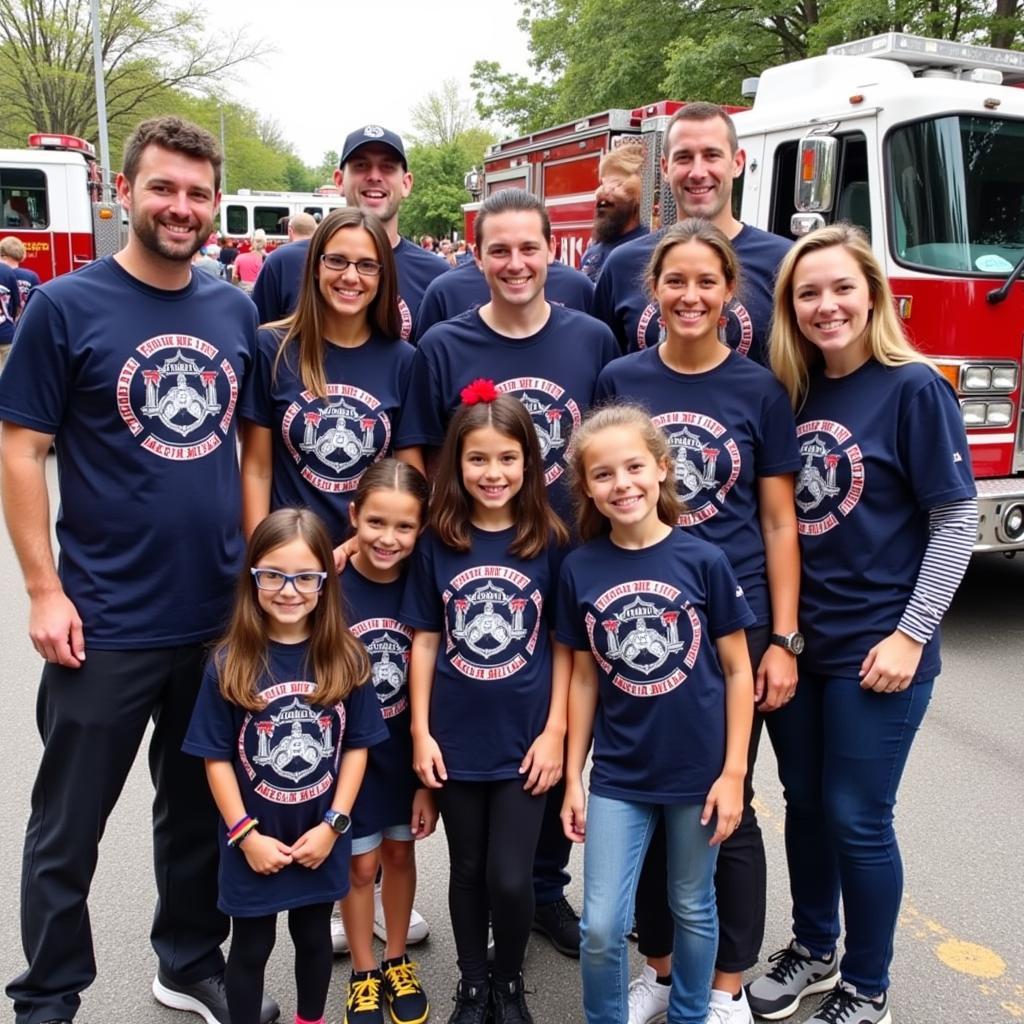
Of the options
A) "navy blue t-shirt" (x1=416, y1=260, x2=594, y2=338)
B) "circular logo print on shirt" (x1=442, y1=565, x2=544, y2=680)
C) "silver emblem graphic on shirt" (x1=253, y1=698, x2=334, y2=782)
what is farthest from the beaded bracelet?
"navy blue t-shirt" (x1=416, y1=260, x2=594, y2=338)

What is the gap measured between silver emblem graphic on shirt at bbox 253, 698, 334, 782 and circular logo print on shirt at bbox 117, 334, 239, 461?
2.29 feet

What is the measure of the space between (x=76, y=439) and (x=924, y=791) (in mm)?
3449

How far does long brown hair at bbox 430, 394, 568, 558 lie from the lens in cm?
268

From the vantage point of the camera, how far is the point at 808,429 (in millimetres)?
2691

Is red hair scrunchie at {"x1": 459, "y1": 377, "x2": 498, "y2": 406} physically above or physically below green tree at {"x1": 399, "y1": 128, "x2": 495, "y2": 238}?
below

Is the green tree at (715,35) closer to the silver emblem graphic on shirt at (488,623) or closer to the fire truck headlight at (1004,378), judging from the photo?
the fire truck headlight at (1004,378)

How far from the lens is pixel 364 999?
2.77 m

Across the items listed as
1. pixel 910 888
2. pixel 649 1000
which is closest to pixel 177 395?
pixel 649 1000

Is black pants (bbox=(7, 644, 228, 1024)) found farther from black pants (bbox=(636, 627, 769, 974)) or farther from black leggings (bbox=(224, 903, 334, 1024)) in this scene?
black pants (bbox=(636, 627, 769, 974))

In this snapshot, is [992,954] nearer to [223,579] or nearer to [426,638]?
[426,638]

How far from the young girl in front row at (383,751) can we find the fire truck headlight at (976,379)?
3.94m

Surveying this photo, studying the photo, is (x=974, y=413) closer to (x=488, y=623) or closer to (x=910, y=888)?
(x=910, y=888)

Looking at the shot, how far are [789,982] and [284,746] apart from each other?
157 cm

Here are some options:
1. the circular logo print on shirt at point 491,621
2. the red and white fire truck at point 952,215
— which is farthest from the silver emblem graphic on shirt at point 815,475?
the red and white fire truck at point 952,215
